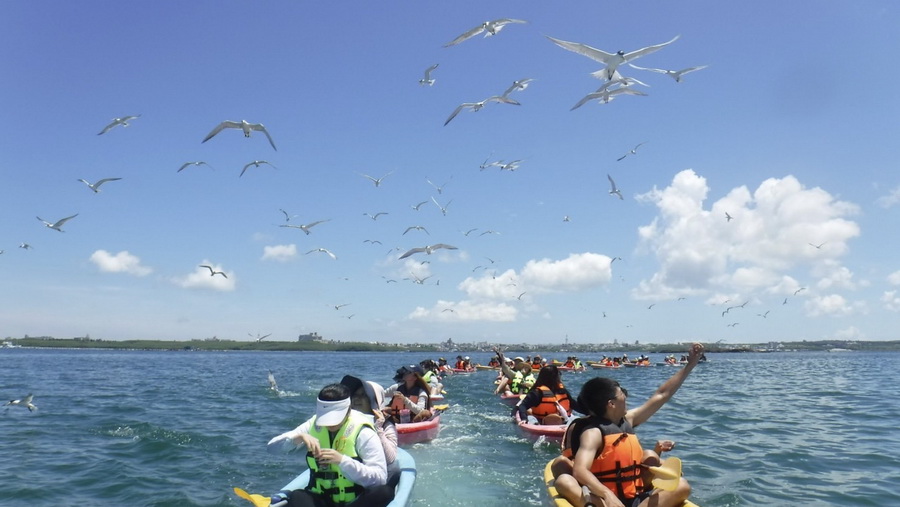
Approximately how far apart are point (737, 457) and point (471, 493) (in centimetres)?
674

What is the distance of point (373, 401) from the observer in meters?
6.79

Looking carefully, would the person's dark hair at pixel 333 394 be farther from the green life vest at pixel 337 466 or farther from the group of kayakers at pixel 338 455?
the green life vest at pixel 337 466

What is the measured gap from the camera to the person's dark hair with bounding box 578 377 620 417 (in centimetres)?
533

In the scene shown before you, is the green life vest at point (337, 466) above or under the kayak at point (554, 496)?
above

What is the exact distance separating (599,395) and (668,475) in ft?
2.96

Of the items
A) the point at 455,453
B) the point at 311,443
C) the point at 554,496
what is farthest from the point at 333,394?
the point at 455,453

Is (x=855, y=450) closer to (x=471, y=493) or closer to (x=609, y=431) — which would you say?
(x=471, y=493)

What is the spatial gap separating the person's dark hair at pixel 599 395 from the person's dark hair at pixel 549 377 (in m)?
8.05

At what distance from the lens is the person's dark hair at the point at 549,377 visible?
44.2 feet

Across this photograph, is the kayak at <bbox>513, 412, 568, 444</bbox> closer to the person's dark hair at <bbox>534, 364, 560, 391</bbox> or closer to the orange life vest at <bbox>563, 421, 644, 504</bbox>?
the person's dark hair at <bbox>534, 364, 560, 391</bbox>

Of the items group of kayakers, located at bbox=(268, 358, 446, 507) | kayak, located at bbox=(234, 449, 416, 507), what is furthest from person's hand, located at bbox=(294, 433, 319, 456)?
kayak, located at bbox=(234, 449, 416, 507)

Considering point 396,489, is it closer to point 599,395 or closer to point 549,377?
point 599,395

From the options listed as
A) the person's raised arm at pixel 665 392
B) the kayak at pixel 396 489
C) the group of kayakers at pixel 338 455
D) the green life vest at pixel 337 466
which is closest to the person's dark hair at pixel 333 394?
the group of kayakers at pixel 338 455

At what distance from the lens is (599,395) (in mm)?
5352
